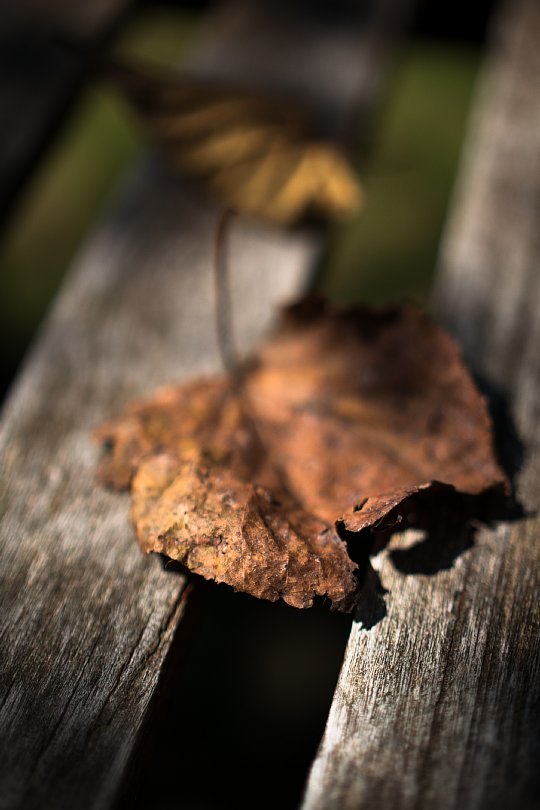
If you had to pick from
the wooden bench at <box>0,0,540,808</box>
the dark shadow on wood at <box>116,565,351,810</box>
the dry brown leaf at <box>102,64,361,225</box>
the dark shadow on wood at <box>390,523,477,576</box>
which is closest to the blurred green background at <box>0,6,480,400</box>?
the dry brown leaf at <box>102,64,361,225</box>

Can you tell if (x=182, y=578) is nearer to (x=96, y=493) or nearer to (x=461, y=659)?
(x=96, y=493)

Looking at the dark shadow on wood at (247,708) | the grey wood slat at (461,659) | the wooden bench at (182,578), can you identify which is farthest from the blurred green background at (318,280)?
the grey wood slat at (461,659)

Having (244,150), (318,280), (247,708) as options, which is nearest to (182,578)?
(247,708)

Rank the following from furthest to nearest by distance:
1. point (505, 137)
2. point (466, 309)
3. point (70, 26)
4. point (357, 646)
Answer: point (70, 26) < point (505, 137) < point (466, 309) < point (357, 646)

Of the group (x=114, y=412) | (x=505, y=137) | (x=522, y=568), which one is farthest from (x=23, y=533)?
(x=505, y=137)

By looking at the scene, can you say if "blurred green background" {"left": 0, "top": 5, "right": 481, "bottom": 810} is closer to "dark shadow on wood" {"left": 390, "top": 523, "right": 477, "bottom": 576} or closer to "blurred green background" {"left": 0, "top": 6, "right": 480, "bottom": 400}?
"blurred green background" {"left": 0, "top": 6, "right": 480, "bottom": 400}

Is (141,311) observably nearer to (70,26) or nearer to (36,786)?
(36,786)
